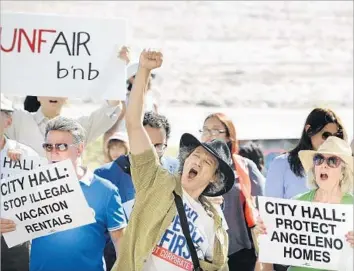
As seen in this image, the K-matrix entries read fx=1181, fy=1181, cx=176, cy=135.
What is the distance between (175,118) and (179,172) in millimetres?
7522

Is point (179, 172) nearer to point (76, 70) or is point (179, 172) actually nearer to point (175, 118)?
point (76, 70)

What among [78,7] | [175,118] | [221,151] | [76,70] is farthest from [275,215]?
[78,7]

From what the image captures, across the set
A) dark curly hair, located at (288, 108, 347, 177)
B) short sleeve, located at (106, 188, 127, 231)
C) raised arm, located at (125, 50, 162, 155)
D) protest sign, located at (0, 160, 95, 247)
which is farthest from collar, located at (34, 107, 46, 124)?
raised arm, located at (125, 50, 162, 155)

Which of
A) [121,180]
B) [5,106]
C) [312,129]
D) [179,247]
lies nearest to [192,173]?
[179,247]

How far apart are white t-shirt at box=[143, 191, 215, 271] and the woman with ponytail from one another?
1.23 m

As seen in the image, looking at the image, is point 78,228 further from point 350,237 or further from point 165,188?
point 350,237

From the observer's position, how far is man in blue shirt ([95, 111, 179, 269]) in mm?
6844

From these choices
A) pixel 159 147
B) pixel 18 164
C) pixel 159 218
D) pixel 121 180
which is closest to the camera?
pixel 159 218

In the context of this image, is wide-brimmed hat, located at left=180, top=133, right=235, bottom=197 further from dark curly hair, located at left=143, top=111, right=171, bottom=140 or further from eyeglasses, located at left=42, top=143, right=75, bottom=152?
dark curly hair, located at left=143, top=111, right=171, bottom=140

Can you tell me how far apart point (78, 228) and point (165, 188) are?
2.35 feet

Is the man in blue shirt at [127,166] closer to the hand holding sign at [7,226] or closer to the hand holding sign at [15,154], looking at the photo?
the hand holding sign at [15,154]

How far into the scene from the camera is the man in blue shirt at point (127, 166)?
22.5ft

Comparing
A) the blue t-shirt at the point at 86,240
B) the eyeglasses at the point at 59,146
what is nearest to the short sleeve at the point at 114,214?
the blue t-shirt at the point at 86,240

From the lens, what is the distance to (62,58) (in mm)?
7227
